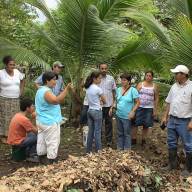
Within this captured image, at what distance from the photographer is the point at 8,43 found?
10039 millimetres

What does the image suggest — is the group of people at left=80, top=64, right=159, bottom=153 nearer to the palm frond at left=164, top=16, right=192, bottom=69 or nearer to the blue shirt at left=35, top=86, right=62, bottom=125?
the palm frond at left=164, top=16, right=192, bottom=69

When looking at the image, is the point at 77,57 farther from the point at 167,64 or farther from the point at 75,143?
the point at 167,64

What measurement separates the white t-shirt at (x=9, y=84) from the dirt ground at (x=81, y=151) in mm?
996

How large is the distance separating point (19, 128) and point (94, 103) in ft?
4.23

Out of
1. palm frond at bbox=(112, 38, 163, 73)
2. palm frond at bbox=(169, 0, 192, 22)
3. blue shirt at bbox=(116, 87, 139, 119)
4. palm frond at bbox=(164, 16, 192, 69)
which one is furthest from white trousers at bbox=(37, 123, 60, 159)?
palm frond at bbox=(112, 38, 163, 73)

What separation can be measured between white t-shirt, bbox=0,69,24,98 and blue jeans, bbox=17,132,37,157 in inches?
45.1

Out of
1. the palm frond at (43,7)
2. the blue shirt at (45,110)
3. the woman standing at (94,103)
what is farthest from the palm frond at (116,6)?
the blue shirt at (45,110)

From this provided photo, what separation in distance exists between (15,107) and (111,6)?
311cm

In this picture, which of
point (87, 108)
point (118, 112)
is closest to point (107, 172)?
point (118, 112)

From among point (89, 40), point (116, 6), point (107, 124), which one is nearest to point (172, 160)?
point (107, 124)

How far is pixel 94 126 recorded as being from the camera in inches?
310

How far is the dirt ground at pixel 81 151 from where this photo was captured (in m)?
7.33

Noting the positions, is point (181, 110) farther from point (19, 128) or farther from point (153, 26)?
point (19, 128)

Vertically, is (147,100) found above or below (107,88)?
below
